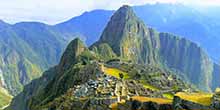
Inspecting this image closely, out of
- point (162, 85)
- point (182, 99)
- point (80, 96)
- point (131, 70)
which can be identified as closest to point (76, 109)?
point (80, 96)

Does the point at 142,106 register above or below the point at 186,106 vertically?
below

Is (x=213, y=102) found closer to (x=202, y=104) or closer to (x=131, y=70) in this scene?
(x=202, y=104)

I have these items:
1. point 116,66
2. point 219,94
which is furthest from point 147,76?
point 219,94

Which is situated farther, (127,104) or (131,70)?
(131,70)

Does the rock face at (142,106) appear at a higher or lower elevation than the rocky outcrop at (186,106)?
lower

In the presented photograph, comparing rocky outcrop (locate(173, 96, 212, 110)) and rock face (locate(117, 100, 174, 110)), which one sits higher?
rocky outcrop (locate(173, 96, 212, 110))

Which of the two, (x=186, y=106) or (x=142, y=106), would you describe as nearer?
(x=186, y=106)

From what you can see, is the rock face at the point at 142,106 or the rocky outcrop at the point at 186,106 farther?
the rock face at the point at 142,106

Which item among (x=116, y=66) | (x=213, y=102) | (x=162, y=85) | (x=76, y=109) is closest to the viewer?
(x=213, y=102)

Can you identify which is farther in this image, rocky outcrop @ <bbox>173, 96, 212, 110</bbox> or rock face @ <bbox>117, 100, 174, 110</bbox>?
rock face @ <bbox>117, 100, 174, 110</bbox>

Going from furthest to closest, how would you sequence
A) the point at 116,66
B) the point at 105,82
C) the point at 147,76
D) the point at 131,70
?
the point at 116,66
the point at 131,70
the point at 147,76
the point at 105,82
